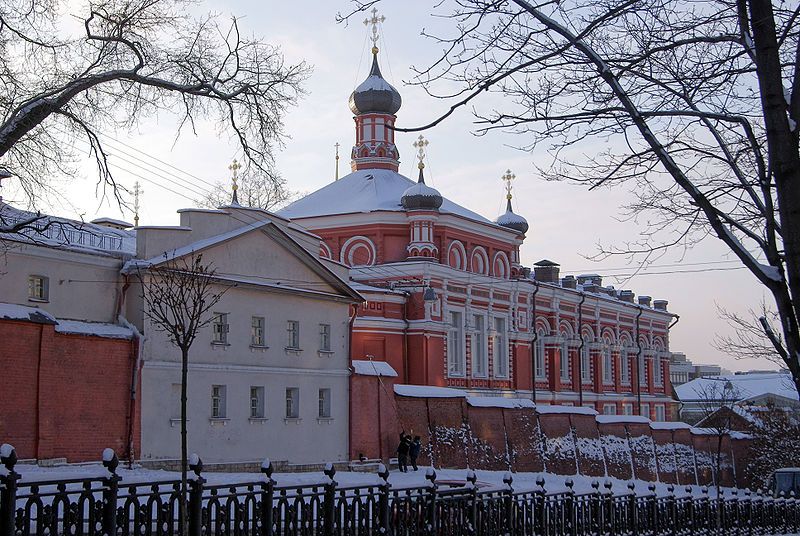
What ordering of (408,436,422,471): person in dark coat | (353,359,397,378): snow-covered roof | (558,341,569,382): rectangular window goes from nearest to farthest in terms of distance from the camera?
(408,436,422,471): person in dark coat → (353,359,397,378): snow-covered roof → (558,341,569,382): rectangular window

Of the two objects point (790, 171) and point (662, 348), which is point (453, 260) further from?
point (790, 171)

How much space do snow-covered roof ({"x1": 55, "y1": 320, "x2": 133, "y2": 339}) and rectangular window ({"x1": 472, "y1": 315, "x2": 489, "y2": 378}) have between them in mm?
19890

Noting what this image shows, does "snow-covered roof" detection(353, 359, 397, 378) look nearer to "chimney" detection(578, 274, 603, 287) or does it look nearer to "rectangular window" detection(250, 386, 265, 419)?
"rectangular window" detection(250, 386, 265, 419)

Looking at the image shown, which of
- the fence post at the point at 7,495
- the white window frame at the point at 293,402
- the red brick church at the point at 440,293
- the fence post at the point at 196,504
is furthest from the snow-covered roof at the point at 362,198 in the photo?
the fence post at the point at 7,495

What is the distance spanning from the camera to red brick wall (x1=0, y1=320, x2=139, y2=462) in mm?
21109

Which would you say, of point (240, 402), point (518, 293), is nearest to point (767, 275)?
point (240, 402)

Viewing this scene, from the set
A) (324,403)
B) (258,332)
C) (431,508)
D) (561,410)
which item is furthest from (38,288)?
(561,410)

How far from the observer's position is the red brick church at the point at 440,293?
125 feet

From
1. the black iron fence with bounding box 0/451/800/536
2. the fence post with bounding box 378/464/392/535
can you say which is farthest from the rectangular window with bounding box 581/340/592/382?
the fence post with bounding box 378/464/392/535

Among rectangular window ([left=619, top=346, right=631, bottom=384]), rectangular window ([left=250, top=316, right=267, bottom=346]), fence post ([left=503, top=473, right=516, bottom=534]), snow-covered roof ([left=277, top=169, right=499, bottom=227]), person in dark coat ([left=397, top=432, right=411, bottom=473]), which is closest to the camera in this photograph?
fence post ([left=503, top=473, right=516, bottom=534])

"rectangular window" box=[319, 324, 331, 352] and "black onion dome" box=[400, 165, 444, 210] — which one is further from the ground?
"black onion dome" box=[400, 165, 444, 210]

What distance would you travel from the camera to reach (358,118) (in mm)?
46219

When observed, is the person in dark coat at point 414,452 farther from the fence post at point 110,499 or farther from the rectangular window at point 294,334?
the fence post at point 110,499

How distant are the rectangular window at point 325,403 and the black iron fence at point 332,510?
13.2 meters
